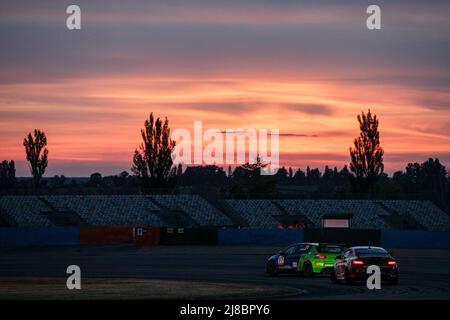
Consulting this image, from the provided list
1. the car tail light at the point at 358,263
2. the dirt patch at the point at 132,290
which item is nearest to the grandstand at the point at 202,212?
the dirt patch at the point at 132,290

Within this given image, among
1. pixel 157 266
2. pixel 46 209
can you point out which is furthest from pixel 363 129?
pixel 157 266

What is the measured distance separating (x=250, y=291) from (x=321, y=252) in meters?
9.53

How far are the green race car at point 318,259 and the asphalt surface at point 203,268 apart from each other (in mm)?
405

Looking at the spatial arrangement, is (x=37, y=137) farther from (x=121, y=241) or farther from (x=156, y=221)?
(x=121, y=241)

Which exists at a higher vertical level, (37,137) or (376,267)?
(37,137)

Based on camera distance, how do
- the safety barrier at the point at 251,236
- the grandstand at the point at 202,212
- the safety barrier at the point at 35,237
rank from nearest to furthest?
the safety barrier at the point at 35,237 < the safety barrier at the point at 251,236 < the grandstand at the point at 202,212

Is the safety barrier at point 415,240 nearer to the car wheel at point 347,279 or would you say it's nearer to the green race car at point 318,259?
the green race car at point 318,259

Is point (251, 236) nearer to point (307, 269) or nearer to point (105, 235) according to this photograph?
point (105, 235)

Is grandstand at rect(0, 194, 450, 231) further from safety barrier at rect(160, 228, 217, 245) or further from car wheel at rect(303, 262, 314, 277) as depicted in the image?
car wheel at rect(303, 262, 314, 277)

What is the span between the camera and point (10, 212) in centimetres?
9362

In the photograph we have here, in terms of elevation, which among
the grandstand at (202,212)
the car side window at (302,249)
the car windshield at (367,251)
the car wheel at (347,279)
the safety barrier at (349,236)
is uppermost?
the grandstand at (202,212)

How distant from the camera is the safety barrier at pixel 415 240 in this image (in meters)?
77.0

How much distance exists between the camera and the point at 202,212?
102m

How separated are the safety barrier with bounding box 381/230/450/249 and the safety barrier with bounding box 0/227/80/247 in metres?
23.5
